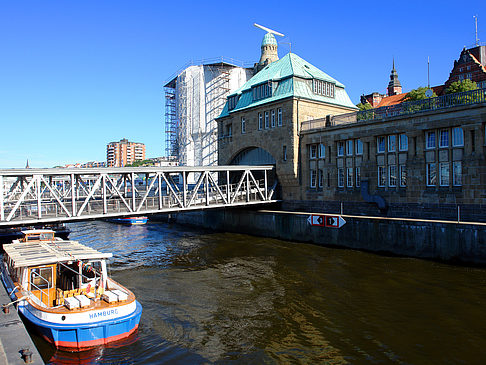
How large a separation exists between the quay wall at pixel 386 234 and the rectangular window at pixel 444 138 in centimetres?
626

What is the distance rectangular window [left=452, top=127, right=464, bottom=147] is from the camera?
88.3 feet

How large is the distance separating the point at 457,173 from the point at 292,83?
1751 cm

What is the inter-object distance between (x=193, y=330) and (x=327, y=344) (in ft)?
17.4

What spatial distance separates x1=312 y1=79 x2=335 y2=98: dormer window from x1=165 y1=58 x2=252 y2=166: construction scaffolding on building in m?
38.7

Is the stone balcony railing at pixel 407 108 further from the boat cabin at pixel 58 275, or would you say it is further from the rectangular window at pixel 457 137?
the boat cabin at pixel 58 275

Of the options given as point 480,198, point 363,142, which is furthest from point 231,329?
point 363,142

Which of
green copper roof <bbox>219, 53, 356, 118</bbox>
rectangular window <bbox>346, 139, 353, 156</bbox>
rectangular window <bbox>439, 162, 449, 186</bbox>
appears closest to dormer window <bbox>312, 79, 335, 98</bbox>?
green copper roof <bbox>219, 53, 356, 118</bbox>

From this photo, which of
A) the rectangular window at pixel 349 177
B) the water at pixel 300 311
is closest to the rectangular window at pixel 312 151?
the rectangular window at pixel 349 177

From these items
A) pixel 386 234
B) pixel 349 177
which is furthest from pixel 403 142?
pixel 386 234

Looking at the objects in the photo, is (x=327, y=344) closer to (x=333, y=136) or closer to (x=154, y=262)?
(x=154, y=262)

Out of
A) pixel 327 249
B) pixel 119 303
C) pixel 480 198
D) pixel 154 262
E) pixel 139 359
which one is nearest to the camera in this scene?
pixel 139 359

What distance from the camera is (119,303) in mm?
14883

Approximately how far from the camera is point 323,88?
4059 cm

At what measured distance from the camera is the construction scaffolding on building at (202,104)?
78662 mm
